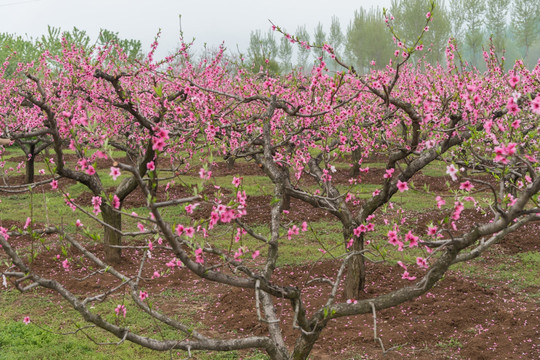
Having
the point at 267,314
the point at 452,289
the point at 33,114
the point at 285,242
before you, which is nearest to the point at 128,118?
the point at 33,114

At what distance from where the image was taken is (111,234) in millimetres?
11055

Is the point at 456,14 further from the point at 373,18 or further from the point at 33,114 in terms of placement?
the point at 33,114

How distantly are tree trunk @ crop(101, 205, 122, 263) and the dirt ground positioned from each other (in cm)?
39

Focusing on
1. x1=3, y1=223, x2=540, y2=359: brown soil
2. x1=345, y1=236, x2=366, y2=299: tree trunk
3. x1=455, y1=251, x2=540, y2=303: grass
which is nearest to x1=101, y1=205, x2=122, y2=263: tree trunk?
x1=3, y1=223, x2=540, y2=359: brown soil

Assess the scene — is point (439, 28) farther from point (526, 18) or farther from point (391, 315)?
point (391, 315)

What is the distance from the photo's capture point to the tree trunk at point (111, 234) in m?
10.8

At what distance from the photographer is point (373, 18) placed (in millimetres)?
80438

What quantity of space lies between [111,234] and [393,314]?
6.63m

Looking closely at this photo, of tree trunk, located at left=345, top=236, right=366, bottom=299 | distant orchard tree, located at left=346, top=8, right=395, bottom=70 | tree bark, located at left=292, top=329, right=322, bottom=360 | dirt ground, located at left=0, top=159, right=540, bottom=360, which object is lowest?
dirt ground, located at left=0, top=159, right=540, bottom=360

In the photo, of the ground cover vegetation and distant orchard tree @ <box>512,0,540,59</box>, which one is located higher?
distant orchard tree @ <box>512,0,540,59</box>

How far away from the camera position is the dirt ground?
7.25 metres

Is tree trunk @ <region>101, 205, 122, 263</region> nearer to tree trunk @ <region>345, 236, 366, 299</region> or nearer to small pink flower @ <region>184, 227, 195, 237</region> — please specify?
tree trunk @ <region>345, 236, 366, 299</region>

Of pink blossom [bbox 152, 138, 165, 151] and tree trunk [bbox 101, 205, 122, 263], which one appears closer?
pink blossom [bbox 152, 138, 165, 151]

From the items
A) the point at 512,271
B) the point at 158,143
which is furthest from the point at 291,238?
the point at 158,143
